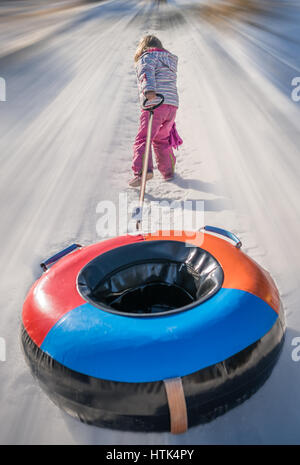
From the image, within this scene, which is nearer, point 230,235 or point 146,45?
point 230,235

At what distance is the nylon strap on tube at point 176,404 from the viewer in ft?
4.69

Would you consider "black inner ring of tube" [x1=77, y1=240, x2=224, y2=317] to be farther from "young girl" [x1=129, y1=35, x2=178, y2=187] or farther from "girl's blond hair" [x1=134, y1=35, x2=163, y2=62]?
"girl's blond hair" [x1=134, y1=35, x2=163, y2=62]

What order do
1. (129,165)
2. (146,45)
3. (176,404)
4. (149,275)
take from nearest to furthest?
(176,404) < (149,275) < (146,45) < (129,165)

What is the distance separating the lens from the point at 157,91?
3443 millimetres

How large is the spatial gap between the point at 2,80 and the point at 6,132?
259 cm

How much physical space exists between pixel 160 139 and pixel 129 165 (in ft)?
2.42

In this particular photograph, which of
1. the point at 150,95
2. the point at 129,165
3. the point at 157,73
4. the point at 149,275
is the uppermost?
the point at 157,73

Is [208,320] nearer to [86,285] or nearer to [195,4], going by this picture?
[86,285]

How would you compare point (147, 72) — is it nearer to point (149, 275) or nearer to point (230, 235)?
point (230, 235)

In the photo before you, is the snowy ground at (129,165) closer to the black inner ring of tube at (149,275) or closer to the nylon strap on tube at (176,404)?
the nylon strap on tube at (176,404)

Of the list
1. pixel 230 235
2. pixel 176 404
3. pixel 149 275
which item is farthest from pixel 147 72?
pixel 176 404

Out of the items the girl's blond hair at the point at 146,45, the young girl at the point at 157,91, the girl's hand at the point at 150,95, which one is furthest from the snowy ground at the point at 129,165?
the girl's blond hair at the point at 146,45

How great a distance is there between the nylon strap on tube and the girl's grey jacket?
2.58 meters
